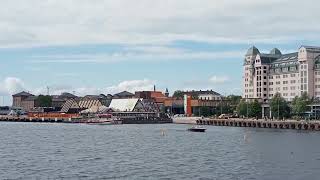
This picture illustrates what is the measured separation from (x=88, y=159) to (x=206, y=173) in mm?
16323

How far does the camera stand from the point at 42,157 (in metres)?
68.4

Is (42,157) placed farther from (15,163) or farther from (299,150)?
(299,150)

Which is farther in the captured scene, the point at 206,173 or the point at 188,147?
the point at 188,147

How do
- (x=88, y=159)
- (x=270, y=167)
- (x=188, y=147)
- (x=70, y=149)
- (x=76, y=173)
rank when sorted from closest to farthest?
1. (x=76, y=173)
2. (x=270, y=167)
3. (x=88, y=159)
4. (x=70, y=149)
5. (x=188, y=147)

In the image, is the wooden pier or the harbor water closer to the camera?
the harbor water

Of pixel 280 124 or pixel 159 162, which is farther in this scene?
pixel 280 124

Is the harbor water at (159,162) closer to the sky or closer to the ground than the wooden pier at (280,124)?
closer to the ground

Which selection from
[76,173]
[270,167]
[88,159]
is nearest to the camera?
[76,173]

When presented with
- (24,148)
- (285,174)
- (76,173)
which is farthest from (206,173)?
(24,148)

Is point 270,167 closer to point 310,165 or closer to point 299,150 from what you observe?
point 310,165

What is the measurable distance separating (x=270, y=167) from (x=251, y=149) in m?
24.4

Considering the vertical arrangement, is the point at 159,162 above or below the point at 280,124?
below

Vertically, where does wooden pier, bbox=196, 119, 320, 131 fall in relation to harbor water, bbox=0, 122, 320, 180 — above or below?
above

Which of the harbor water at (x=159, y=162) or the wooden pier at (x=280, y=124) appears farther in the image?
the wooden pier at (x=280, y=124)
